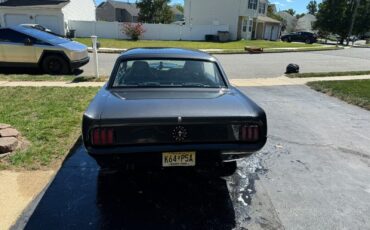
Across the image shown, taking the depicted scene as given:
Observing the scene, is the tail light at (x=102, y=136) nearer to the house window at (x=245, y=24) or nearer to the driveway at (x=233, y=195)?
the driveway at (x=233, y=195)

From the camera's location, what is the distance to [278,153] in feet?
16.8

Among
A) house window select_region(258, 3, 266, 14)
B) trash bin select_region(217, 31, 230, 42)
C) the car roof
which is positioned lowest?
trash bin select_region(217, 31, 230, 42)

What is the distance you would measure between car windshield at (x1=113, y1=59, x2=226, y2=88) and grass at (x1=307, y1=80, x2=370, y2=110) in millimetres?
5619

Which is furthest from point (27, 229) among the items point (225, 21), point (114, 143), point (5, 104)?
point (225, 21)

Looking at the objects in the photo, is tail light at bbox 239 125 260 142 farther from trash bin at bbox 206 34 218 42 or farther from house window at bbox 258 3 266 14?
house window at bbox 258 3 266 14

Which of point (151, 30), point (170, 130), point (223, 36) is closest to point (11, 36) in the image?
point (170, 130)

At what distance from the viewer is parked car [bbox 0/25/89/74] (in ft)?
36.2

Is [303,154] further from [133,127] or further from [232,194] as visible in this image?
[133,127]

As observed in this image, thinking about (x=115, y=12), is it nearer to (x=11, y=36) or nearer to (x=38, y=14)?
(x=38, y=14)

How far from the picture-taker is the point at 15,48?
36.3ft

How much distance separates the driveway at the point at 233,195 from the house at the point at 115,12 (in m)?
60.3

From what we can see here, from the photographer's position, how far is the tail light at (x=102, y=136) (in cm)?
324

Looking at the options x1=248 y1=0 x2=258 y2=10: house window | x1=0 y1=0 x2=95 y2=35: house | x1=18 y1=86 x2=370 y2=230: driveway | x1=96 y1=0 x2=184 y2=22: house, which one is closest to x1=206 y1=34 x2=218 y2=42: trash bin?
x1=248 y1=0 x2=258 y2=10: house window

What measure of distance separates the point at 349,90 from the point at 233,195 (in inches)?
310
